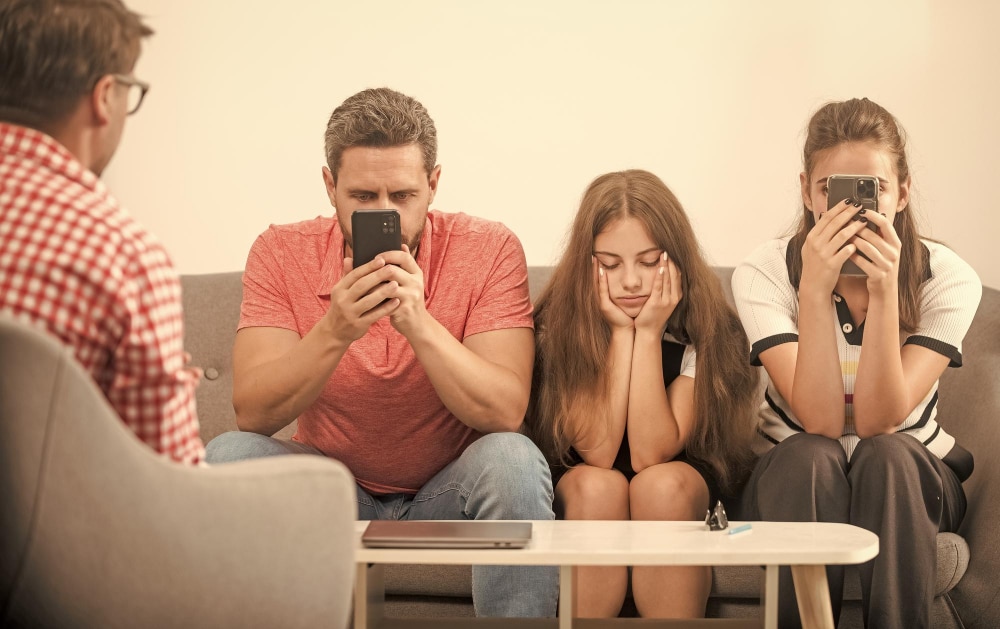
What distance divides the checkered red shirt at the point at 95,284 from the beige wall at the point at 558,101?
176cm

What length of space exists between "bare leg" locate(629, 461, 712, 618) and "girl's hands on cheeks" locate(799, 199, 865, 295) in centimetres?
40

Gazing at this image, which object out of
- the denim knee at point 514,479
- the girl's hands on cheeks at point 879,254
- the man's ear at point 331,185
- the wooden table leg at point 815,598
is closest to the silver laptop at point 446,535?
the denim knee at point 514,479

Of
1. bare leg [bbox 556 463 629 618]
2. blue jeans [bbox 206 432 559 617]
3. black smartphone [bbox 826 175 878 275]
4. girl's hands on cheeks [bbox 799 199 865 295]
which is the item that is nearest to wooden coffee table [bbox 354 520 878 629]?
blue jeans [bbox 206 432 559 617]

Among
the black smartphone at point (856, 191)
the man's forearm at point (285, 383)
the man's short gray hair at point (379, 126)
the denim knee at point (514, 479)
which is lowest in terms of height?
the denim knee at point (514, 479)

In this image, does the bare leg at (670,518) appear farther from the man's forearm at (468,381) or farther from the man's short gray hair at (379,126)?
the man's short gray hair at (379,126)

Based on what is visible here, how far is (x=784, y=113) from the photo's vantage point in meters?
2.67

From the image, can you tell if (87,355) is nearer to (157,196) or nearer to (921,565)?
(921,565)

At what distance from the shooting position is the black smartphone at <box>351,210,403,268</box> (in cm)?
178

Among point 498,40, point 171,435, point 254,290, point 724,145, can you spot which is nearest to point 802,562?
point 171,435

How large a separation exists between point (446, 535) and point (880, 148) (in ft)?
3.71

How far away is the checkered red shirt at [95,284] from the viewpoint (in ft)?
2.95

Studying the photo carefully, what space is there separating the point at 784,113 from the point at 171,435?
204 cm

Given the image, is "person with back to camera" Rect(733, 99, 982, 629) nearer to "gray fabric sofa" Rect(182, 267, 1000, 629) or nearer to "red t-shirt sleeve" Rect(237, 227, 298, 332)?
"gray fabric sofa" Rect(182, 267, 1000, 629)

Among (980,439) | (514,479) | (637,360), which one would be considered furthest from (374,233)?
(980,439)
